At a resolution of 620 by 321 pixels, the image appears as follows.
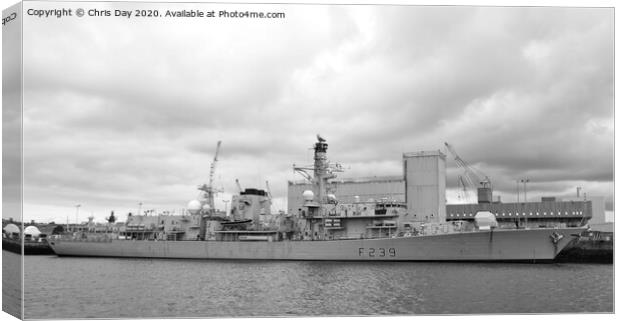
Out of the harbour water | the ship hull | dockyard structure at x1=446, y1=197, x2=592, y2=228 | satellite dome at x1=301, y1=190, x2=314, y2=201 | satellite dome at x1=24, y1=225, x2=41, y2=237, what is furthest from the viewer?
dockyard structure at x1=446, y1=197, x2=592, y2=228

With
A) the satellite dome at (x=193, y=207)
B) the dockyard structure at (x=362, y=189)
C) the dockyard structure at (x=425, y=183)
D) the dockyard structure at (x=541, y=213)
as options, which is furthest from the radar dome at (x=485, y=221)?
the dockyard structure at (x=541, y=213)

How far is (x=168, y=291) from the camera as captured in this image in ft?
65.4

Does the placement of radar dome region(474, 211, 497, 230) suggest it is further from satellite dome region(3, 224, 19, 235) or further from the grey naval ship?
satellite dome region(3, 224, 19, 235)

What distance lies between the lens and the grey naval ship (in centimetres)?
3183

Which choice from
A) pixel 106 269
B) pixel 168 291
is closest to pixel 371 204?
pixel 106 269

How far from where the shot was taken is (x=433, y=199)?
155 feet

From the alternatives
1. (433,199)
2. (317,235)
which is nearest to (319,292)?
(317,235)

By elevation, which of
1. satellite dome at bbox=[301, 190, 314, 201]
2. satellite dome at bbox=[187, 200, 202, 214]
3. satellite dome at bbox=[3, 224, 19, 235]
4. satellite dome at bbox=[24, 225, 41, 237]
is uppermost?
satellite dome at bbox=[301, 190, 314, 201]

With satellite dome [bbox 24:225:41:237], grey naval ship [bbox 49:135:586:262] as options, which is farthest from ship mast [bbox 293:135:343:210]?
satellite dome [bbox 24:225:41:237]

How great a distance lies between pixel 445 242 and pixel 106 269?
65.8 feet

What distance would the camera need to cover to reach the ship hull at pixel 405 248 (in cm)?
3152

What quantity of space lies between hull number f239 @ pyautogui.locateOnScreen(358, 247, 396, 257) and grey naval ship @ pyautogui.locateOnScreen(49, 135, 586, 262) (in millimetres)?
63

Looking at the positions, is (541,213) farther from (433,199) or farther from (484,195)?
(433,199)

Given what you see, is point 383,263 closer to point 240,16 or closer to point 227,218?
point 227,218
